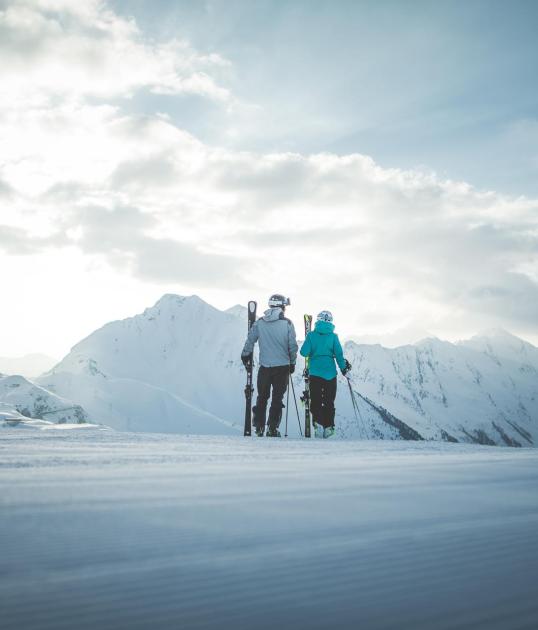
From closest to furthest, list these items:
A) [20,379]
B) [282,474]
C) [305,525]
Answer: [305,525], [282,474], [20,379]

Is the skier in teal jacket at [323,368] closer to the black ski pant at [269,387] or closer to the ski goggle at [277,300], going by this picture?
the black ski pant at [269,387]

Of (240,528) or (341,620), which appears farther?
(240,528)

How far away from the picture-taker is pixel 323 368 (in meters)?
10.1

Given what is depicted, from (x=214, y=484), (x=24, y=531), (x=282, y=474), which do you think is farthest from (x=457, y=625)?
(x=282, y=474)

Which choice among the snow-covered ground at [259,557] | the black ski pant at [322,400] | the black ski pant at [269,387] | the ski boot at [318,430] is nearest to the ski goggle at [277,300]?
the black ski pant at [269,387]

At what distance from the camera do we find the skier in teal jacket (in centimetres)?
990

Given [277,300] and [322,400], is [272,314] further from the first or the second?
[322,400]

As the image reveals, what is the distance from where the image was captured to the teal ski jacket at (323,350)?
400 inches

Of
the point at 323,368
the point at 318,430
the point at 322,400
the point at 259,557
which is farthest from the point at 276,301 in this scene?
the point at 259,557

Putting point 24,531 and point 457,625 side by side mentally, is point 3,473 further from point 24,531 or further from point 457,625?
point 457,625

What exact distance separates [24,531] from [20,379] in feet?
482

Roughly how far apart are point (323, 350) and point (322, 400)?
997 millimetres

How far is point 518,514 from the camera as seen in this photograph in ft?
5.02

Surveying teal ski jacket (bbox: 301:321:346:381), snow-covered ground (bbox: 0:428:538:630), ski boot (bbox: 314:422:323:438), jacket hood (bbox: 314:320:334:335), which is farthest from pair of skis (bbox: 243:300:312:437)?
snow-covered ground (bbox: 0:428:538:630)
